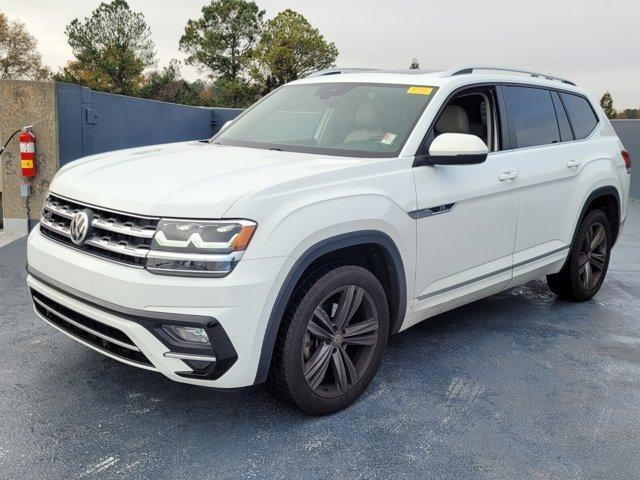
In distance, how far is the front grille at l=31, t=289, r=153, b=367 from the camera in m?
2.89

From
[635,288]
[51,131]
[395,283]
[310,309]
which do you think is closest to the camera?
[310,309]

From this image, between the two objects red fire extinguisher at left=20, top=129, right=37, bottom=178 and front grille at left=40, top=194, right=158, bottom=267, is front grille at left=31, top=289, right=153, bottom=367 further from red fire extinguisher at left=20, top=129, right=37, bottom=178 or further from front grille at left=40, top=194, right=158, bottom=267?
red fire extinguisher at left=20, top=129, right=37, bottom=178

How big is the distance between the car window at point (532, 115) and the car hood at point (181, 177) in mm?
1584

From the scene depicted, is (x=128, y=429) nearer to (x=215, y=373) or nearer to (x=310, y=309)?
(x=215, y=373)

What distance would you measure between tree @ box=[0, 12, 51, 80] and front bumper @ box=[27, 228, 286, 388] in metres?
77.0

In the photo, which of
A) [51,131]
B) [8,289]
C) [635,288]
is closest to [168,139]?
[51,131]

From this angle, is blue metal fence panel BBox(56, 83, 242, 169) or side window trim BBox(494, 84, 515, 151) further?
blue metal fence panel BBox(56, 83, 242, 169)

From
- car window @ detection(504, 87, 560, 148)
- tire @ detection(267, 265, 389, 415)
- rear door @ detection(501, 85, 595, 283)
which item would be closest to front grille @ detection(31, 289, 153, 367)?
tire @ detection(267, 265, 389, 415)

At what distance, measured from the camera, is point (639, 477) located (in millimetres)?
2895

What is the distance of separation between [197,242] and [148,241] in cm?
23

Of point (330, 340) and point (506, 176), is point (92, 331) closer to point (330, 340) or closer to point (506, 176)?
point (330, 340)

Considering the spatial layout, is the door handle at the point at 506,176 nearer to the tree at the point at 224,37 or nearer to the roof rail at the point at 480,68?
the roof rail at the point at 480,68

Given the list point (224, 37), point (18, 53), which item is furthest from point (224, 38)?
point (18, 53)

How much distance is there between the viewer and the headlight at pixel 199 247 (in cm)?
272
